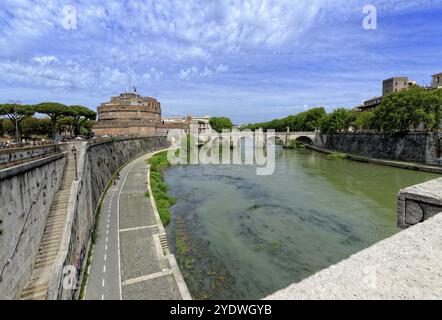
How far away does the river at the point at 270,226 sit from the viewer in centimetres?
1080

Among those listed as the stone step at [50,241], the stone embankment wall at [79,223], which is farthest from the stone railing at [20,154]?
the stone step at [50,241]

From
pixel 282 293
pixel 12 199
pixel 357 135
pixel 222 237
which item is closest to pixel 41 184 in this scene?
pixel 12 199

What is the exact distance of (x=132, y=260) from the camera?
34.6ft

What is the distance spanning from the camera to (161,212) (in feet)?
56.2

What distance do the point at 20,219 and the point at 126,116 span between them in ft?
181

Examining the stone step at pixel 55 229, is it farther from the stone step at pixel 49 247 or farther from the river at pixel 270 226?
the river at pixel 270 226

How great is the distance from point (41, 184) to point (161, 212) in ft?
25.5

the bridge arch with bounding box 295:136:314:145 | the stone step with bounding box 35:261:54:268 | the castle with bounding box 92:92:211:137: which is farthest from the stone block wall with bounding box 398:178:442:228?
the bridge arch with bounding box 295:136:314:145

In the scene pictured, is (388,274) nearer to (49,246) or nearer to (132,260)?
(132,260)

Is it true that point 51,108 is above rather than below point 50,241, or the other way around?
above

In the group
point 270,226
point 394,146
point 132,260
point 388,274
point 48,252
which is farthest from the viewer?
point 394,146

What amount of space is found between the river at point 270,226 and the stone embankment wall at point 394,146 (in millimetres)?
5661

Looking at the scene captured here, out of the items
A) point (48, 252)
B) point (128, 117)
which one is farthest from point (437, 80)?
point (48, 252)
